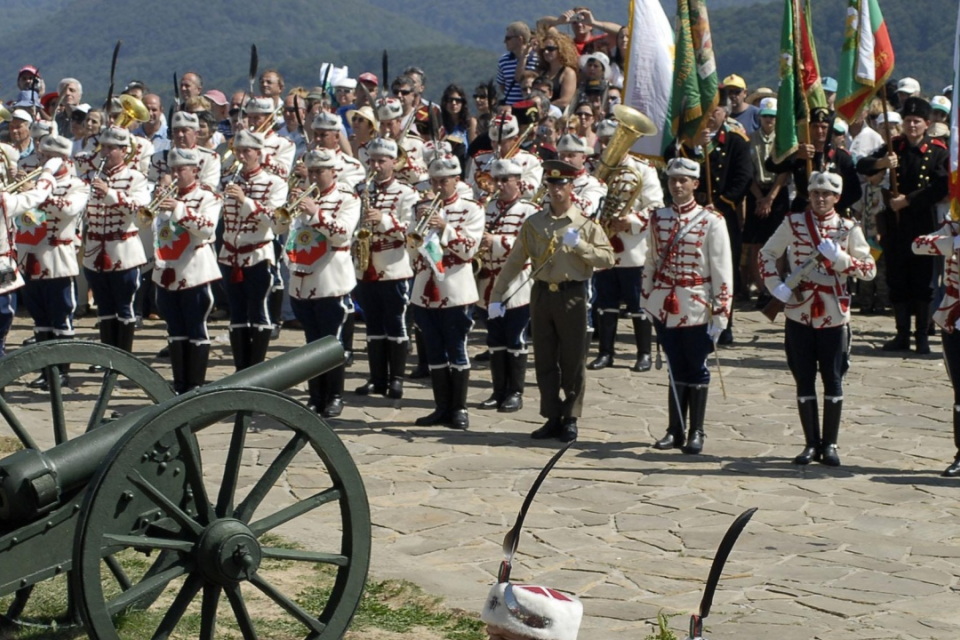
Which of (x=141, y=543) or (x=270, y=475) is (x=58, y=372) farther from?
(x=141, y=543)

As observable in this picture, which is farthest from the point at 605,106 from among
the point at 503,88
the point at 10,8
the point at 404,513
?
the point at 10,8

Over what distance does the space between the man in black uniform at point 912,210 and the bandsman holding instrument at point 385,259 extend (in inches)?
176

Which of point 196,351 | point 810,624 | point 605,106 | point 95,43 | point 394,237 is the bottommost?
point 810,624

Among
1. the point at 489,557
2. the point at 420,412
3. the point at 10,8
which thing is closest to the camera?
the point at 489,557

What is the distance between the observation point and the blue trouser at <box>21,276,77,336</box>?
13352mm

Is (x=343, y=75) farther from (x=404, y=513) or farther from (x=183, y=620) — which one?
(x=183, y=620)

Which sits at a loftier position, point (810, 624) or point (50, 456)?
point (50, 456)

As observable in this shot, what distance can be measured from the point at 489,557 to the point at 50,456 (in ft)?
10.00

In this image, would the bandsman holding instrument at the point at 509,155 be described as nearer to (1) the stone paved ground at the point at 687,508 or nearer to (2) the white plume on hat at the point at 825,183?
(1) the stone paved ground at the point at 687,508

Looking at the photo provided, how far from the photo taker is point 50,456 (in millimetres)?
6105

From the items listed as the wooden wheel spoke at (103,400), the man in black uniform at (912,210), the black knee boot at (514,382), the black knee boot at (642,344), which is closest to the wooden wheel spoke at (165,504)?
the wooden wheel spoke at (103,400)

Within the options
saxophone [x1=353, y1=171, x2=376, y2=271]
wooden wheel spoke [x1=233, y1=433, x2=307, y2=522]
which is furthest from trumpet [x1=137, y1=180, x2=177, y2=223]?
wooden wheel spoke [x1=233, y1=433, x2=307, y2=522]

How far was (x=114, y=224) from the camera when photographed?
13.3 meters

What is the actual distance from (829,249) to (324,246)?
3706 millimetres
